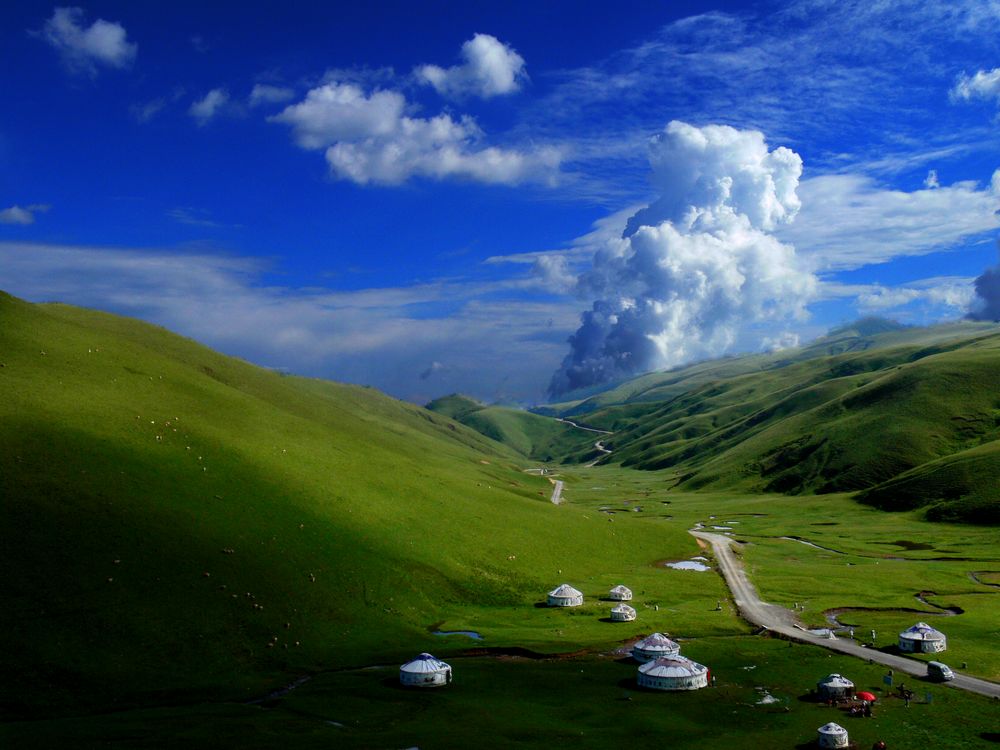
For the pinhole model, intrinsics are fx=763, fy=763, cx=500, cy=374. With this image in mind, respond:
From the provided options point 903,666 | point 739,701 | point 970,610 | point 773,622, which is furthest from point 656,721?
point 970,610

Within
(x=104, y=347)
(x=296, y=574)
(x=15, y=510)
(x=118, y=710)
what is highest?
(x=104, y=347)

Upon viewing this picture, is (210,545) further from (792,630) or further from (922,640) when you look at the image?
(922,640)

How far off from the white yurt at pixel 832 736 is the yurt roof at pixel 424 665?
36764 millimetres

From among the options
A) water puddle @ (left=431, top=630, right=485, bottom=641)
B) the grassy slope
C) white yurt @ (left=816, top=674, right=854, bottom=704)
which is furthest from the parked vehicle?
water puddle @ (left=431, top=630, right=485, bottom=641)

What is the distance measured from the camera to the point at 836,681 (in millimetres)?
77438

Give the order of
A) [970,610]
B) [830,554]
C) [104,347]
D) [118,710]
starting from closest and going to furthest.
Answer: [118,710]
[970,610]
[104,347]
[830,554]

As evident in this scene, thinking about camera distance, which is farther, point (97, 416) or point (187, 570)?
point (97, 416)

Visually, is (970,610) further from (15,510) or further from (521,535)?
(15,510)

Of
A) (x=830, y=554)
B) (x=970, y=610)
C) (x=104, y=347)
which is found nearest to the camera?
(x=970, y=610)

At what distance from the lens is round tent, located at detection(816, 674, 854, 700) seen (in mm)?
76750

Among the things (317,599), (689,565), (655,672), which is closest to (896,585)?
(689,565)

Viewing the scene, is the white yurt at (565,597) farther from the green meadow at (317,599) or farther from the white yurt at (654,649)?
the white yurt at (654,649)

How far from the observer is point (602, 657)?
93.8m

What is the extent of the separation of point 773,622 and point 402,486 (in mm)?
74375
